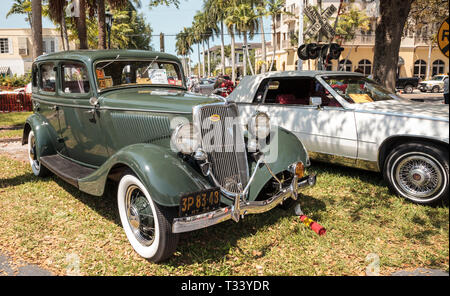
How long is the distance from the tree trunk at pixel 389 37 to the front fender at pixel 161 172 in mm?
6326

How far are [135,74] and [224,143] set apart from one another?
190cm

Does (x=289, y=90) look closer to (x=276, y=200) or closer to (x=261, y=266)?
(x=276, y=200)

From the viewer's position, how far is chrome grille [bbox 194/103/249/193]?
11.1ft

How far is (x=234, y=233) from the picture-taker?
3.80m

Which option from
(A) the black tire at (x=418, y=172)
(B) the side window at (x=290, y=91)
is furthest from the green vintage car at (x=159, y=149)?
(B) the side window at (x=290, y=91)

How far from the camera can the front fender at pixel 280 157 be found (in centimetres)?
352

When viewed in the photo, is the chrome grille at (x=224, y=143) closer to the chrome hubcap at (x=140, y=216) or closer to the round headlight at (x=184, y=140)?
the round headlight at (x=184, y=140)

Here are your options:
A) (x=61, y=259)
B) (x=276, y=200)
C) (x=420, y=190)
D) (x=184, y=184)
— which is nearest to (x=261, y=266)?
(x=276, y=200)

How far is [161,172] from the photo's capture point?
119 inches

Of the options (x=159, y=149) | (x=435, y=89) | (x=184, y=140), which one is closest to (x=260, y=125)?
(x=184, y=140)

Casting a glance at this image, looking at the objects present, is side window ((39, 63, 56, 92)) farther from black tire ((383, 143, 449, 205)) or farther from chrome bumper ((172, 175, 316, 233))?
black tire ((383, 143, 449, 205))

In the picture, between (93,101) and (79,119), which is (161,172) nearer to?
(93,101)

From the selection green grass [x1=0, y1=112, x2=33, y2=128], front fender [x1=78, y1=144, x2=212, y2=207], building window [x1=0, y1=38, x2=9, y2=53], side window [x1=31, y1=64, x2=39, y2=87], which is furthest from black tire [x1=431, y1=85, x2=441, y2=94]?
building window [x1=0, y1=38, x2=9, y2=53]

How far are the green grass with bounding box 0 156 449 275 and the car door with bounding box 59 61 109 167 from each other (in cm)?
67
